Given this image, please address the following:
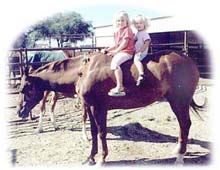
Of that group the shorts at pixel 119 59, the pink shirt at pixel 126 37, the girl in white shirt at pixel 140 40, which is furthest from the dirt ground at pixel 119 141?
the pink shirt at pixel 126 37

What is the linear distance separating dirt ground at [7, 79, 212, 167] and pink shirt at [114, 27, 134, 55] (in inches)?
41.3

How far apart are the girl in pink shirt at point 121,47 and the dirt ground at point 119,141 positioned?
0.72 metres

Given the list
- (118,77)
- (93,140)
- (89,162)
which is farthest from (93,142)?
(118,77)

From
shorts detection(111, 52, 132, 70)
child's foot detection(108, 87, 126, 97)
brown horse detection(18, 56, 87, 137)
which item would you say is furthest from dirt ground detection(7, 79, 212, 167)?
shorts detection(111, 52, 132, 70)

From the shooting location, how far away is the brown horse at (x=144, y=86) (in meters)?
2.80

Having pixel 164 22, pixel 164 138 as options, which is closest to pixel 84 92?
pixel 164 138

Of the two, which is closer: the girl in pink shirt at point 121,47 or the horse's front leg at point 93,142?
the girl in pink shirt at point 121,47

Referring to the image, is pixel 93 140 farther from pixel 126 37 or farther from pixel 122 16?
pixel 122 16

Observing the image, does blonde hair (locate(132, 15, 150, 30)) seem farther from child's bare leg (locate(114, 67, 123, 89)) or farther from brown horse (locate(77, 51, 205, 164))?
child's bare leg (locate(114, 67, 123, 89))

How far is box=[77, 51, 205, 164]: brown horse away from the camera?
280 centimetres

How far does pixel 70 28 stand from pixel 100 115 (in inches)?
589

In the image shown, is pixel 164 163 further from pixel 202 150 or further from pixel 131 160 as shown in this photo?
pixel 202 150

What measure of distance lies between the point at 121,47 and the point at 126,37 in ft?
0.34

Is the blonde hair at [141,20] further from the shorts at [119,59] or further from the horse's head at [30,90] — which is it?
the horse's head at [30,90]
